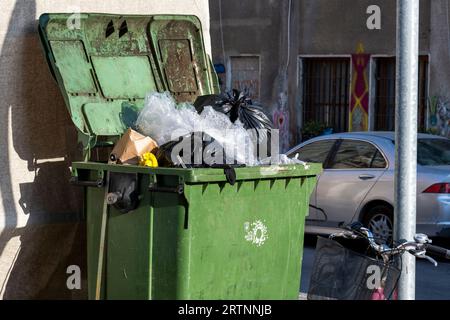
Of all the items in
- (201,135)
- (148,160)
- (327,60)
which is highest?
(327,60)

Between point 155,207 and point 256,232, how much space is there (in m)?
0.70

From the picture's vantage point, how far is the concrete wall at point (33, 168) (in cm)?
691

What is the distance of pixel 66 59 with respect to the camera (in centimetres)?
688

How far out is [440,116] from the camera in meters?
19.9

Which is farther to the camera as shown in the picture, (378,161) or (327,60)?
(327,60)

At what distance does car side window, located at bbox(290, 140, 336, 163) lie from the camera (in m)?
12.7

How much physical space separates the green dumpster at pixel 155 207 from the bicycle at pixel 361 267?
0.98 meters

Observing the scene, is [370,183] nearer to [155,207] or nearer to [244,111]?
[244,111]

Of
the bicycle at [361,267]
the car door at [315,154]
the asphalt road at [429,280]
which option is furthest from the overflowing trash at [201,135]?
the car door at [315,154]

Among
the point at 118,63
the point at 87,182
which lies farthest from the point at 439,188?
the point at 87,182

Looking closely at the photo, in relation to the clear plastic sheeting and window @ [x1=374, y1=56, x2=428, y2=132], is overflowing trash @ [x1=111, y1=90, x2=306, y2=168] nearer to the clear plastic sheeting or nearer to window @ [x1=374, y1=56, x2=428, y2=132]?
the clear plastic sheeting
